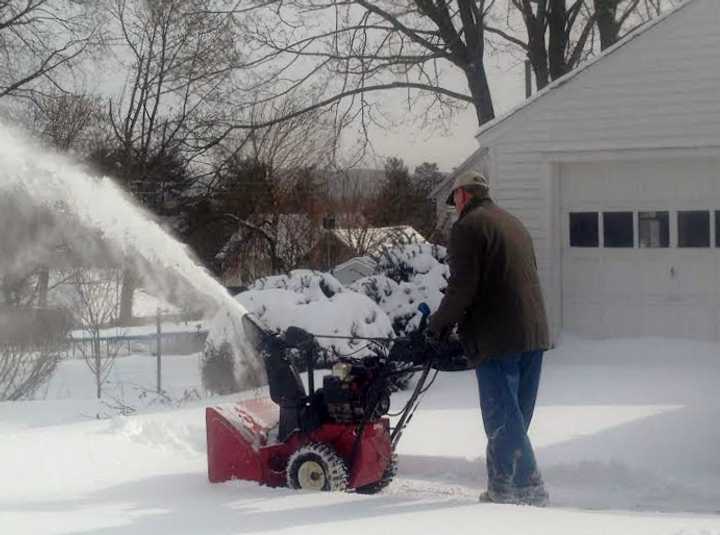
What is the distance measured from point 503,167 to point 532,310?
26.4 ft

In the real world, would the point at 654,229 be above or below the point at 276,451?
above

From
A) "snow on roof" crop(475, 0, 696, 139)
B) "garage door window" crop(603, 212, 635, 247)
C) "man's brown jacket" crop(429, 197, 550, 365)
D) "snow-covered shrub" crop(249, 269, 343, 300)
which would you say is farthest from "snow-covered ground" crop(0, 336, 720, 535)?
"snow on roof" crop(475, 0, 696, 139)

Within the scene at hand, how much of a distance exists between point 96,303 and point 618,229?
27.9 feet

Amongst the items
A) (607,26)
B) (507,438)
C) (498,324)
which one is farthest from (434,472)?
(607,26)

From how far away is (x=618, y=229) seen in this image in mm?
13398

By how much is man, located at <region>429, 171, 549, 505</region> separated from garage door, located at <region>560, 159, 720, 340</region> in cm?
760

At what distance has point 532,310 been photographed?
6027 mm

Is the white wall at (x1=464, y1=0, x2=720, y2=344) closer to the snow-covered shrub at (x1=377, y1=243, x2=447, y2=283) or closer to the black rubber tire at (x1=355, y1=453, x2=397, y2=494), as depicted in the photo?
the snow-covered shrub at (x1=377, y1=243, x2=447, y2=283)

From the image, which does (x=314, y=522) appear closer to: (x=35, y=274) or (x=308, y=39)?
(x=35, y=274)

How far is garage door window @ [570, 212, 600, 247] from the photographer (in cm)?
1349

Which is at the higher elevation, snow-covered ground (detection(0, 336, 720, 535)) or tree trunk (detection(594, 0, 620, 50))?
tree trunk (detection(594, 0, 620, 50))

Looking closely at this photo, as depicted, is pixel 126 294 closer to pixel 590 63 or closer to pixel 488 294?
pixel 590 63

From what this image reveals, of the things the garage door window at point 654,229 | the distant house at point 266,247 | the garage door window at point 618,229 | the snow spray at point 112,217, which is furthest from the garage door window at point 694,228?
the distant house at point 266,247

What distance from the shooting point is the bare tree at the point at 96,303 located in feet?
53.8
